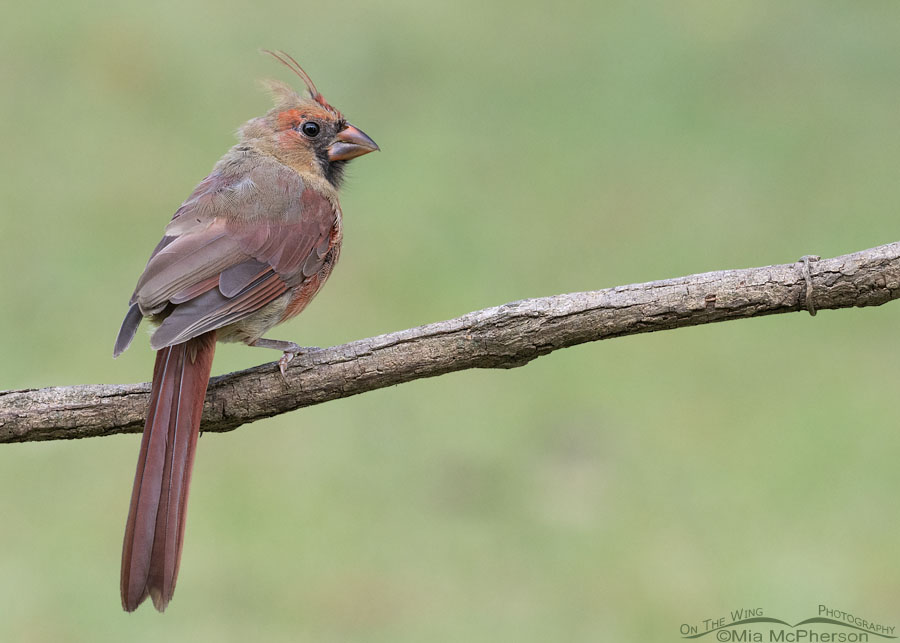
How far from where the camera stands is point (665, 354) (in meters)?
7.42

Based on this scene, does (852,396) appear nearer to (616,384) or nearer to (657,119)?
(616,384)

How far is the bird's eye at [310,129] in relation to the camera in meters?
4.79

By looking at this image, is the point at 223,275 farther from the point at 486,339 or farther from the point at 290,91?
the point at 290,91

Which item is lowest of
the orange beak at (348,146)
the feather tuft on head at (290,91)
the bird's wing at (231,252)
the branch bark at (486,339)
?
the branch bark at (486,339)

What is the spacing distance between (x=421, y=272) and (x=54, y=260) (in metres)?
2.34

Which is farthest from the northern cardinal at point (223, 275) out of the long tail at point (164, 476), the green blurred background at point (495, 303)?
the green blurred background at point (495, 303)

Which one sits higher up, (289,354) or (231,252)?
(231,252)

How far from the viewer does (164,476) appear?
351 centimetres

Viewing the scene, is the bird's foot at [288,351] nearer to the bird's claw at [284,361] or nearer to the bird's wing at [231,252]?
the bird's claw at [284,361]

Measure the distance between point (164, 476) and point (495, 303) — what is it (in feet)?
13.8

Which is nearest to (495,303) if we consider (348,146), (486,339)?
(348,146)

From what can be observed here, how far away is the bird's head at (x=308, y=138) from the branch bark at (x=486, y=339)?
119 cm

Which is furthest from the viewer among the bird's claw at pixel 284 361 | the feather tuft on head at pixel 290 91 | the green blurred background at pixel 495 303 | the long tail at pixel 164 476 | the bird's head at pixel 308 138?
the green blurred background at pixel 495 303

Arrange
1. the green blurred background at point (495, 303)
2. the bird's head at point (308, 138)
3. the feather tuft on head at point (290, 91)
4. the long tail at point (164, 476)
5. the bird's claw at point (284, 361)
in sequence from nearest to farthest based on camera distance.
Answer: the long tail at point (164, 476), the bird's claw at point (284, 361), the bird's head at point (308, 138), the feather tuft on head at point (290, 91), the green blurred background at point (495, 303)
